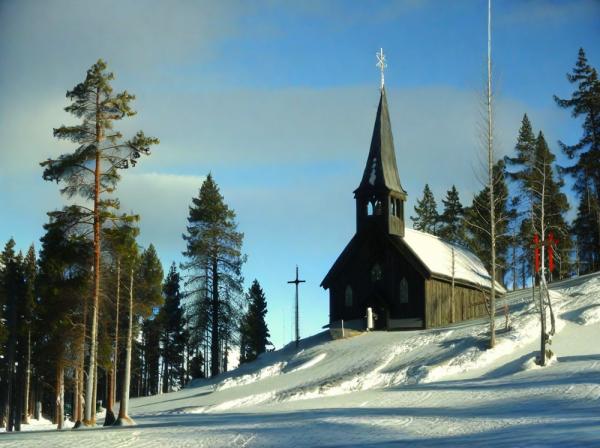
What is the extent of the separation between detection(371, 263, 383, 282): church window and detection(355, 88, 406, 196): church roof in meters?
4.73

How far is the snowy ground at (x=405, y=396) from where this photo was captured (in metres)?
17.2

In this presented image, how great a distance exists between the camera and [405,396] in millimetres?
25391

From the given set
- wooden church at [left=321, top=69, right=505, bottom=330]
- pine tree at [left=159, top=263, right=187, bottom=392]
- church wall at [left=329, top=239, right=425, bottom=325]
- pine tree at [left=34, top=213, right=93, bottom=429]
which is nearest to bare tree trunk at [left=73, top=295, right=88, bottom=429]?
pine tree at [left=34, top=213, right=93, bottom=429]

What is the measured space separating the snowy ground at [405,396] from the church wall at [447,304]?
2.20 meters

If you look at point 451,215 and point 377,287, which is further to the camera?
point 451,215

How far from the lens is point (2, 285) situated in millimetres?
49406

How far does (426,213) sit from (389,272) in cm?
3318

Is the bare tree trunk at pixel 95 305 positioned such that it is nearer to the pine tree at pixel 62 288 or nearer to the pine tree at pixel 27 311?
the pine tree at pixel 62 288

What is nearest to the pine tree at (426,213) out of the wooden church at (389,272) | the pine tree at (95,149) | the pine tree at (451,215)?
the pine tree at (451,215)

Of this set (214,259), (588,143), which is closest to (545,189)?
(588,143)

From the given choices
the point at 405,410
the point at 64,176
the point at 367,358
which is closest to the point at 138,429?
the point at 405,410

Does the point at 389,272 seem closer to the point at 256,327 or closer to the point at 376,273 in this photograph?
the point at 376,273

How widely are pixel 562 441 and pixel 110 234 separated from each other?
1702 centimetres

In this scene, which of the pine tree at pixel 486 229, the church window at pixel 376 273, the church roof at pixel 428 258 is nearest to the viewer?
the church roof at pixel 428 258
